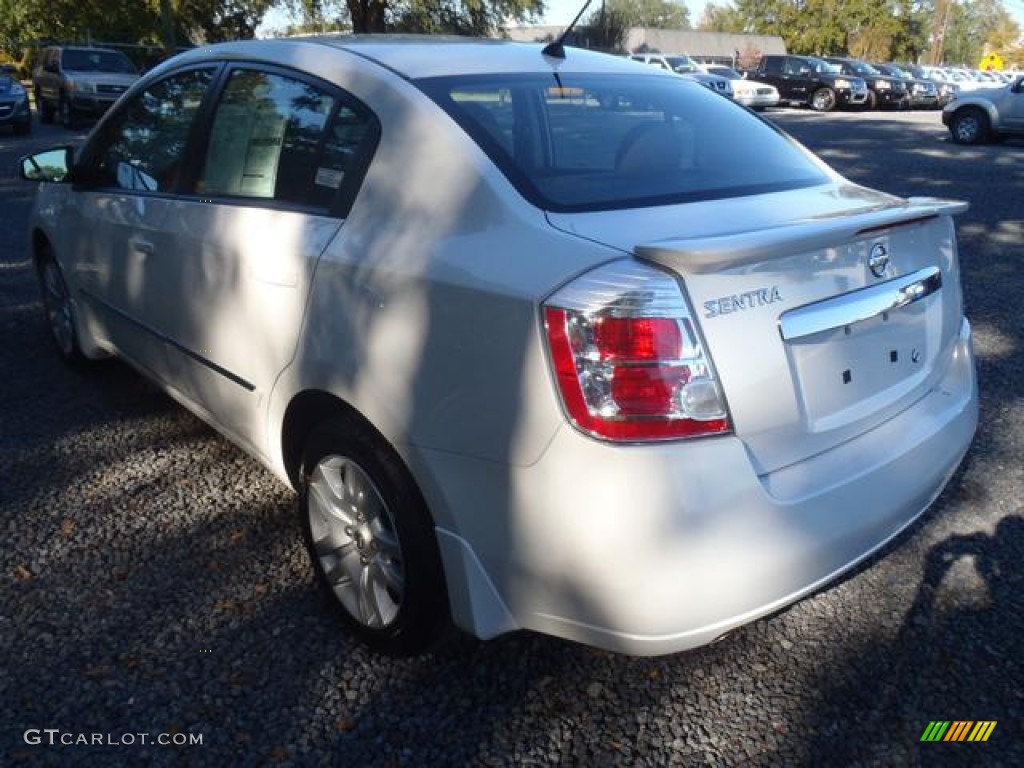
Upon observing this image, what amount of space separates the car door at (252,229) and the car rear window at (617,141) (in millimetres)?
360

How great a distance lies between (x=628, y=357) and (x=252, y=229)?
4.69 ft

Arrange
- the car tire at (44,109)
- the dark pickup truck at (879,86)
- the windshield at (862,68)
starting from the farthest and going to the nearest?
the windshield at (862,68) < the dark pickup truck at (879,86) < the car tire at (44,109)

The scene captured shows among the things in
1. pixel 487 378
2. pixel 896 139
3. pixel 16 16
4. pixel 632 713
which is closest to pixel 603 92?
pixel 487 378

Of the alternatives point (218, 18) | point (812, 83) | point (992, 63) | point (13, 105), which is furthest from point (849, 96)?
point (218, 18)

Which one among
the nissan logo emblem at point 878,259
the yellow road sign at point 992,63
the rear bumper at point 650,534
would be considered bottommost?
the rear bumper at point 650,534

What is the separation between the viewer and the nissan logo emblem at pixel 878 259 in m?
2.23

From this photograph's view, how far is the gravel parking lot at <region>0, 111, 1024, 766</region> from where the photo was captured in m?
2.25

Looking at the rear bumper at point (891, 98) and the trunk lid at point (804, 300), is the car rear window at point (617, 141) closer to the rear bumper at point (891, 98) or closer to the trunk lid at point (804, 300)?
the trunk lid at point (804, 300)

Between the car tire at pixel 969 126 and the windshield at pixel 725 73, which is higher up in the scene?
the windshield at pixel 725 73

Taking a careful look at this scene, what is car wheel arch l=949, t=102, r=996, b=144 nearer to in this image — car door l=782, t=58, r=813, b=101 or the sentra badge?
car door l=782, t=58, r=813, b=101

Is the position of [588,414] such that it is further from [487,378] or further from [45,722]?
[45,722]

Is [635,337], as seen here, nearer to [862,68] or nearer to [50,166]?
[50,166]

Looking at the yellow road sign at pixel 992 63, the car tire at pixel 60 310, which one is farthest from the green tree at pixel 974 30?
the car tire at pixel 60 310

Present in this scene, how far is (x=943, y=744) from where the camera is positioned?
2238 mm
